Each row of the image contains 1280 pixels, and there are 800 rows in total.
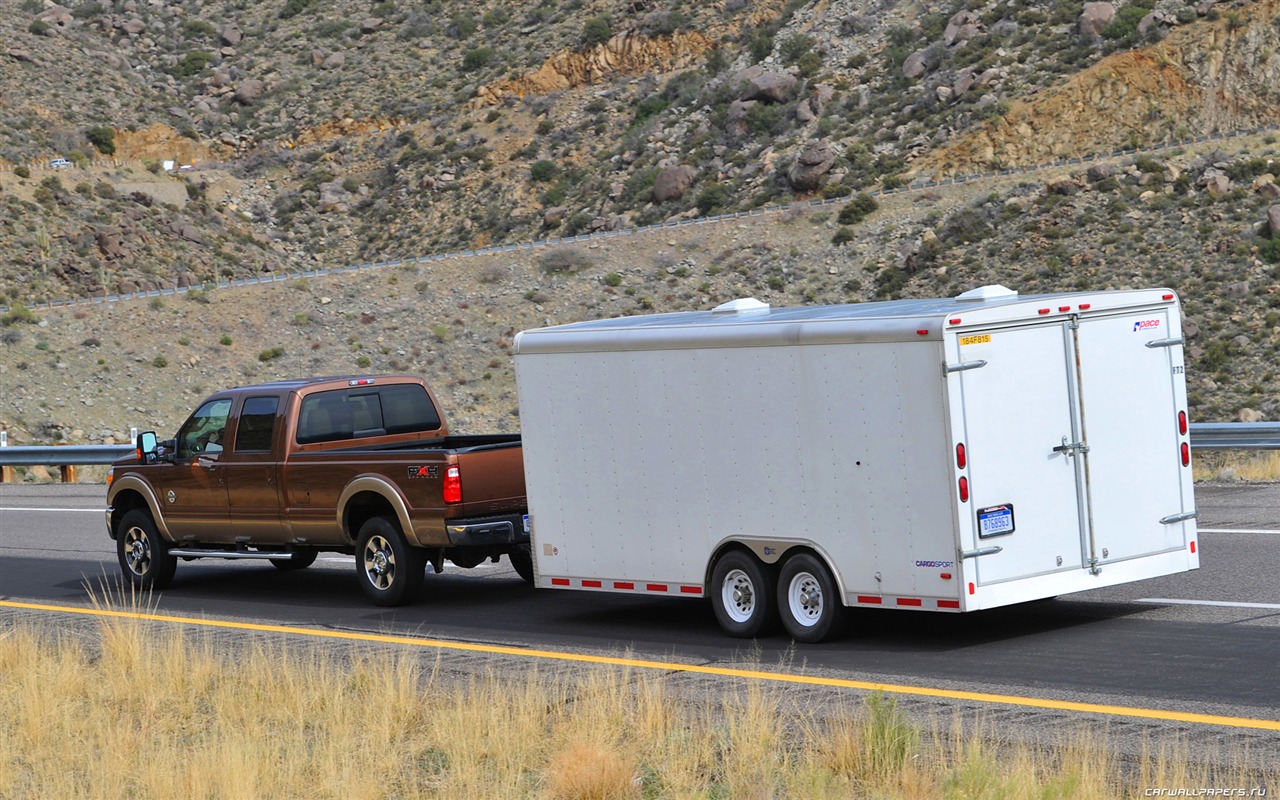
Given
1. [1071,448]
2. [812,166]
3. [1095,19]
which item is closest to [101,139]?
[812,166]

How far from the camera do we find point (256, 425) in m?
14.4

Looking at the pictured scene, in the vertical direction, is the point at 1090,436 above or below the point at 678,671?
above

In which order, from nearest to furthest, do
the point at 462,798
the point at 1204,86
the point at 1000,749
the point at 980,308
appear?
the point at 462,798, the point at 1000,749, the point at 980,308, the point at 1204,86

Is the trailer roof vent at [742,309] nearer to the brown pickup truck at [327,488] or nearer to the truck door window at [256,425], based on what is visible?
the brown pickup truck at [327,488]

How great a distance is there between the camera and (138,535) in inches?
624

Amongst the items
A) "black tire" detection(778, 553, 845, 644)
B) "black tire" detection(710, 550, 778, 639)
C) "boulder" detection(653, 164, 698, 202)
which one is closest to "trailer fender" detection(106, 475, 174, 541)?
"black tire" detection(710, 550, 778, 639)

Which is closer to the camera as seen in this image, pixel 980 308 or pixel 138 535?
pixel 980 308

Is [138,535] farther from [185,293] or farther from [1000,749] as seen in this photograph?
[185,293]

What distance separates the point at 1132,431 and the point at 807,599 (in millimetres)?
2577

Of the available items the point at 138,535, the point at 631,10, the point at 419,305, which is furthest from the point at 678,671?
the point at 631,10

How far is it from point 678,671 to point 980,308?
3.11m

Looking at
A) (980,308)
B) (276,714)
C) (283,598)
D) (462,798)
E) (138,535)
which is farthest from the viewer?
(138,535)

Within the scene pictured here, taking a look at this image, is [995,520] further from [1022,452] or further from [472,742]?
[472,742]

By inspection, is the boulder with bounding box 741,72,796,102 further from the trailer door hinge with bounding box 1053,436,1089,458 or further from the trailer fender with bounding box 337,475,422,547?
the trailer door hinge with bounding box 1053,436,1089,458
